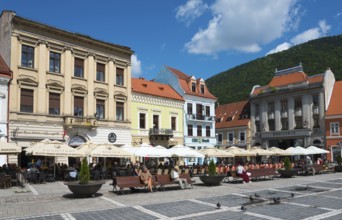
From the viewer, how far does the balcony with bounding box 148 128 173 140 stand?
38344 mm

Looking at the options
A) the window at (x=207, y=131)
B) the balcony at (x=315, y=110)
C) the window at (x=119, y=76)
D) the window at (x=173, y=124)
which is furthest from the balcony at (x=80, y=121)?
the balcony at (x=315, y=110)

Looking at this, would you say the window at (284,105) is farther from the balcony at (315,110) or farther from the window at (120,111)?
the window at (120,111)

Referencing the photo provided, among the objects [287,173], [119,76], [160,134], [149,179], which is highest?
[119,76]

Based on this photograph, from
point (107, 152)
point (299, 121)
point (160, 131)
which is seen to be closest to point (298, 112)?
point (299, 121)

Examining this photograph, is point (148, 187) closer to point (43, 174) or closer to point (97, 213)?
point (97, 213)

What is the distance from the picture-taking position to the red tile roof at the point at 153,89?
38938mm

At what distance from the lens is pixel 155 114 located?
39438 millimetres

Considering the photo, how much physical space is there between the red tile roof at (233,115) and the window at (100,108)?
31.7 meters

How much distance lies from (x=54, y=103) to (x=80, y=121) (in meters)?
2.63

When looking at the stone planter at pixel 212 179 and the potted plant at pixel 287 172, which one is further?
the potted plant at pixel 287 172

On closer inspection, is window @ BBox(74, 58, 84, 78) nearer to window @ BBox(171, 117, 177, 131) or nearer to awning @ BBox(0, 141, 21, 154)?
awning @ BBox(0, 141, 21, 154)

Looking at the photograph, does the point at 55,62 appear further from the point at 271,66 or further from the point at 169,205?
the point at 271,66

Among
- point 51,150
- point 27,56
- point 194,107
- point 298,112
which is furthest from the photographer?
point 298,112

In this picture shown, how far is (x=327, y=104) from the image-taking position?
49.9 metres
